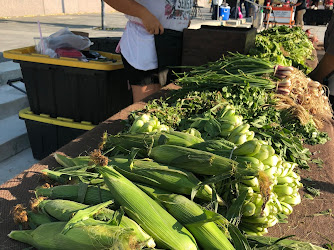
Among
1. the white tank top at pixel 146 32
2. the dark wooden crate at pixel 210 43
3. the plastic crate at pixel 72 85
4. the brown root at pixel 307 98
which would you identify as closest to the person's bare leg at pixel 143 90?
the white tank top at pixel 146 32

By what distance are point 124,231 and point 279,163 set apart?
95 cm

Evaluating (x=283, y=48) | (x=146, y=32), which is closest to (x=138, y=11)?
(x=146, y=32)

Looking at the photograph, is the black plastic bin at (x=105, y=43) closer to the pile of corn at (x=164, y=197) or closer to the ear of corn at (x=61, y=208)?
the pile of corn at (x=164, y=197)

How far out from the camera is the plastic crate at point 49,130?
3.70m

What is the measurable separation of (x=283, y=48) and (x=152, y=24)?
298 centimetres

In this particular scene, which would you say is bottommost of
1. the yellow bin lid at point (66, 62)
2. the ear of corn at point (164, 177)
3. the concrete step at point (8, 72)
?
the concrete step at point (8, 72)

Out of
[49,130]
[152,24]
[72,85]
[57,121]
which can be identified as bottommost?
[49,130]

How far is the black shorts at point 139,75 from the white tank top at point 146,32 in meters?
0.06

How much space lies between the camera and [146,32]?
3182 millimetres

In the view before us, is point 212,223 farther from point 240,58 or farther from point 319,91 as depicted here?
point 319,91

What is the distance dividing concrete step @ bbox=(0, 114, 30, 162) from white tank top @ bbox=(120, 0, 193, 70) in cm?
196

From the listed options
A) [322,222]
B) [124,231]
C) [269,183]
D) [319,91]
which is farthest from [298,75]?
[124,231]

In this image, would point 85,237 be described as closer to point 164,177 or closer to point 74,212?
point 74,212

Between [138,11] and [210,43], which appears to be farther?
[210,43]
